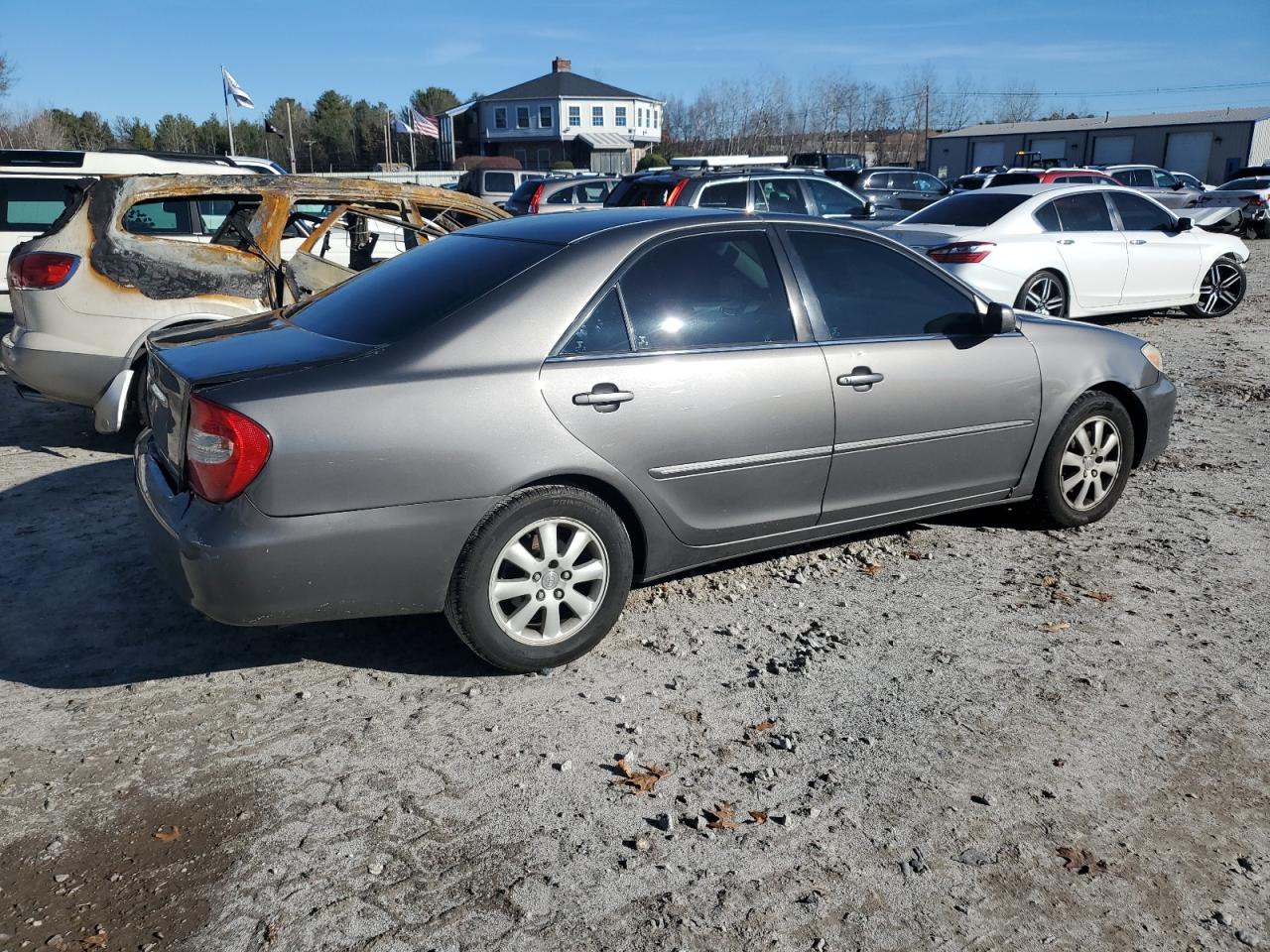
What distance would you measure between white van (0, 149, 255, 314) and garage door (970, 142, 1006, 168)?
202 ft

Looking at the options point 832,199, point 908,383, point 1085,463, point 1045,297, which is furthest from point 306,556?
point 832,199

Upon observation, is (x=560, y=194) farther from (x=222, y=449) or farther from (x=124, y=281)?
(x=222, y=449)

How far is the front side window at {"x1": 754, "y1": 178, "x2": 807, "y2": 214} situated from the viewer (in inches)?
539

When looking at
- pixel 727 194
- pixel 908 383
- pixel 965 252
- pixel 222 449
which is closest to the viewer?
pixel 222 449

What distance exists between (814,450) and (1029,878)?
6.54ft

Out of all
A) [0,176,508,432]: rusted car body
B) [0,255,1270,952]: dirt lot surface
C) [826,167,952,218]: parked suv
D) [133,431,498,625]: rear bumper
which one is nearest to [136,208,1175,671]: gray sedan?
[133,431,498,625]: rear bumper

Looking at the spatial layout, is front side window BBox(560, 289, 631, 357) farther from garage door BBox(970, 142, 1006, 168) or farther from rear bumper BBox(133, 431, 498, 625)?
garage door BBox(970, 142, 1006, 168)

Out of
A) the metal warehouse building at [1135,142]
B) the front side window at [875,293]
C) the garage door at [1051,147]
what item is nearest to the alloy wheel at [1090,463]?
the front side window at [875,293]

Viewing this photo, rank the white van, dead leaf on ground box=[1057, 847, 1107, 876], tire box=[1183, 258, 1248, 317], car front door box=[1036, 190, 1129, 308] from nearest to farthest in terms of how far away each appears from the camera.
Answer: dead leaf on ground box=[1057, 847, 1107, 876] → the white van → car front door box=[1036, 190, 1129, 308] → tire box=[1183, 258, 1248, 317]

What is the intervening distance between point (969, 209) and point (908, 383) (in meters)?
7.46

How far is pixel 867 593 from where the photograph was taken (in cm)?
476

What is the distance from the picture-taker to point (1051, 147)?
204ft

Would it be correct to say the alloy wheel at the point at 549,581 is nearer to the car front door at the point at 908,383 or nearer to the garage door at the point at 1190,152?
the car front door at the point at 908,383

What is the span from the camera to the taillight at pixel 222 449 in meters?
3.43
